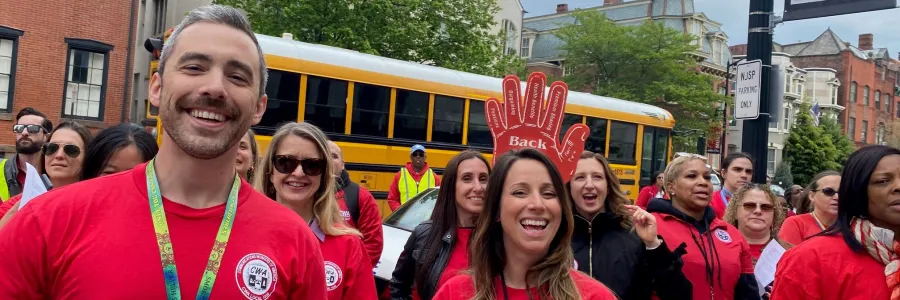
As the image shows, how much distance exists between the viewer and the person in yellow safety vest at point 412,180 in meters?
9.03

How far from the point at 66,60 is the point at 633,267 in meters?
18.9

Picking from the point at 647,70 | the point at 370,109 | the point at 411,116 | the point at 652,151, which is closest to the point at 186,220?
the point at 370,109

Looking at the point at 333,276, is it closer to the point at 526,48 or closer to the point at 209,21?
the point at 209,21

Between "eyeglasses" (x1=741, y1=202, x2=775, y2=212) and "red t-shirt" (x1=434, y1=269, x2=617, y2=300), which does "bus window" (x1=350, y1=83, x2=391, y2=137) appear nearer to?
"eyeglasses" (x1=741, y1=202, x2=775, y2=212)

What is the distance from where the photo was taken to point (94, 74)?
1938 cm

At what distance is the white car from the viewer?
220 inches

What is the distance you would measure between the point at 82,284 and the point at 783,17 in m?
6.95

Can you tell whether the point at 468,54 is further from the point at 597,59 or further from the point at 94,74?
the point at 597,59

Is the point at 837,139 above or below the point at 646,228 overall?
above

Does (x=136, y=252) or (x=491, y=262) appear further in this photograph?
(x=491, y=262)

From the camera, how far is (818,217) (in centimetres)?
528

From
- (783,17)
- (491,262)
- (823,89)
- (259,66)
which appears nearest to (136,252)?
(259,66)

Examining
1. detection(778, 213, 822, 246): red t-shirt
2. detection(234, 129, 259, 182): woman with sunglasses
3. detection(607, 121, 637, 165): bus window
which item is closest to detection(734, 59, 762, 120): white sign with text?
detection(778, 213, 822, 246): red t-shirt

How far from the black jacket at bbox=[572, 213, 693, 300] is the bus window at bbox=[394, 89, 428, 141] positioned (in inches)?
333
